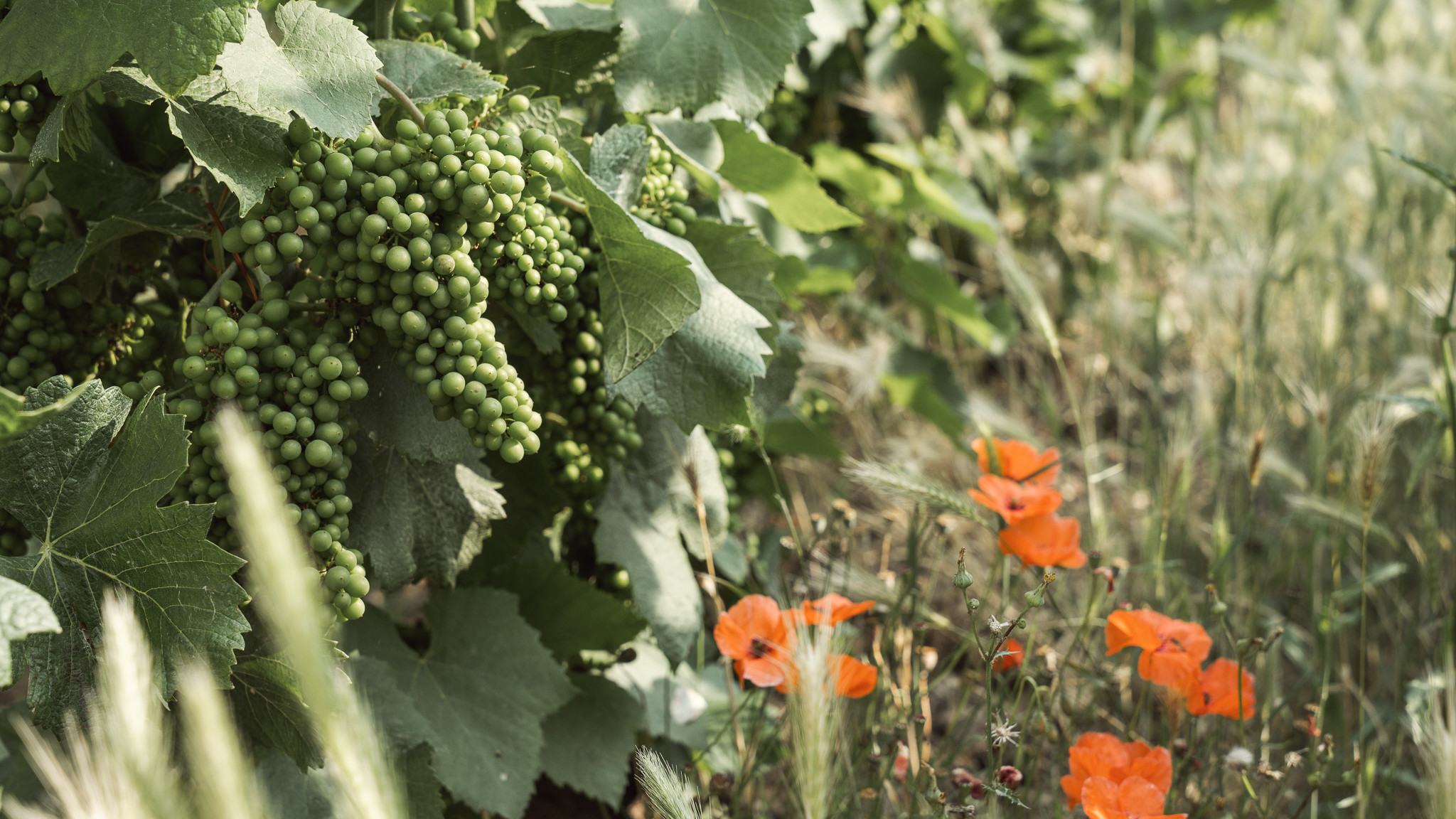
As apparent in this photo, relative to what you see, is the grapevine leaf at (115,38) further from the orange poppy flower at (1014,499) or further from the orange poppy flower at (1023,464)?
the orange poppy flower at (1023,464)

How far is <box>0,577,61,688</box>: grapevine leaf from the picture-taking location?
0.73m

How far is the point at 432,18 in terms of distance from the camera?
118cm

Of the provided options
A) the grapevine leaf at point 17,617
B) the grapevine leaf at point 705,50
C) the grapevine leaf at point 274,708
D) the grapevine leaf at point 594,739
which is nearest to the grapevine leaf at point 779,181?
the grapevine leaf at point 705,50

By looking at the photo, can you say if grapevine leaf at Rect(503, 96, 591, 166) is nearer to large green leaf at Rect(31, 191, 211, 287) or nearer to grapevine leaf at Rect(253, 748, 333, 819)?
large green leaf at Rect(31, 191, 211, 287)

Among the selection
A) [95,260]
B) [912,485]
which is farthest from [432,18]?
[912,485]

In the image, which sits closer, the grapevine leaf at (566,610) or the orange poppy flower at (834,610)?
the orange poppy flower at (834,610)

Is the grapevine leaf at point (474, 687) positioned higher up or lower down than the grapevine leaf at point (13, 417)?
lower down

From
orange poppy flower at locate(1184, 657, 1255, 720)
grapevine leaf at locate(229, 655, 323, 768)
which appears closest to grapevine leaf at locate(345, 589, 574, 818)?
grapevine leaf at locate(229, 655, 323, 768)

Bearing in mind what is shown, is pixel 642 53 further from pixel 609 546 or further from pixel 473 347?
pixel 609 546

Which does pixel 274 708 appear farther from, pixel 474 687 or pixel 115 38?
pixel 115 38

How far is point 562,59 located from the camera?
1.21 meters

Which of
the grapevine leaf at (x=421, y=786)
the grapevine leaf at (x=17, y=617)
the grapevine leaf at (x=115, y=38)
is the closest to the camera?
the grapevine leaf at (x=17, y=617)

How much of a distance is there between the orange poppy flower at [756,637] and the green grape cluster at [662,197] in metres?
0.46

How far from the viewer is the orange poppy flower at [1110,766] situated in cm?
110
